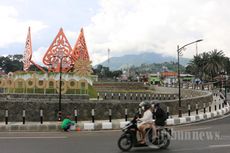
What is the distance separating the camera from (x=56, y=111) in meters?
19.0

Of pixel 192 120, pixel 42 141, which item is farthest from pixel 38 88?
pixel 42 141

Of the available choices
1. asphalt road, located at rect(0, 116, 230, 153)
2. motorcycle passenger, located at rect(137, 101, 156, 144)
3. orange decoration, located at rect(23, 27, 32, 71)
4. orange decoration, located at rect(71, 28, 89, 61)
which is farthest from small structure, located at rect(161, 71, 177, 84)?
motorcycle passenger, located at rect(137, 101, 156, 144)

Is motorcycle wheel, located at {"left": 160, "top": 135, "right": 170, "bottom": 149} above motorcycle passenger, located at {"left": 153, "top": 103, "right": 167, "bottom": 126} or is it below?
below

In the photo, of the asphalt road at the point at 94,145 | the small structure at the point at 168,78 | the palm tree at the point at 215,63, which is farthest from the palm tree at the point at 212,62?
the asphalt road at the point at 94,145

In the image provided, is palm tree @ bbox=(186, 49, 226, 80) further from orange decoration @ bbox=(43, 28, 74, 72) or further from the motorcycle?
the motorcycle

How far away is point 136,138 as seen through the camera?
33.1 feet

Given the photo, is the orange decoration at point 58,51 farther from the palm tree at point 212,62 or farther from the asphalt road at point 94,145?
the palm tree at point 212,62

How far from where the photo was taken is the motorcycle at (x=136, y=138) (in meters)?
9.98

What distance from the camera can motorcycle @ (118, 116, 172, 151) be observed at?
998cm

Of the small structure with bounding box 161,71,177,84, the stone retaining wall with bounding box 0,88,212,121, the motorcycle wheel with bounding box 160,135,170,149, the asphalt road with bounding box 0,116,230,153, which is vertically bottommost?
the asphalt road with bounding box 0,116,230,153

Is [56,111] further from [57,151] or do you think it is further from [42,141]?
[57,151]

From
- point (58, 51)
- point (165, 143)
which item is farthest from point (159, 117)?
point (58, 51)

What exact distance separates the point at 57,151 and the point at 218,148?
5.40 m

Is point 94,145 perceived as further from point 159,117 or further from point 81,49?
point 81,49
